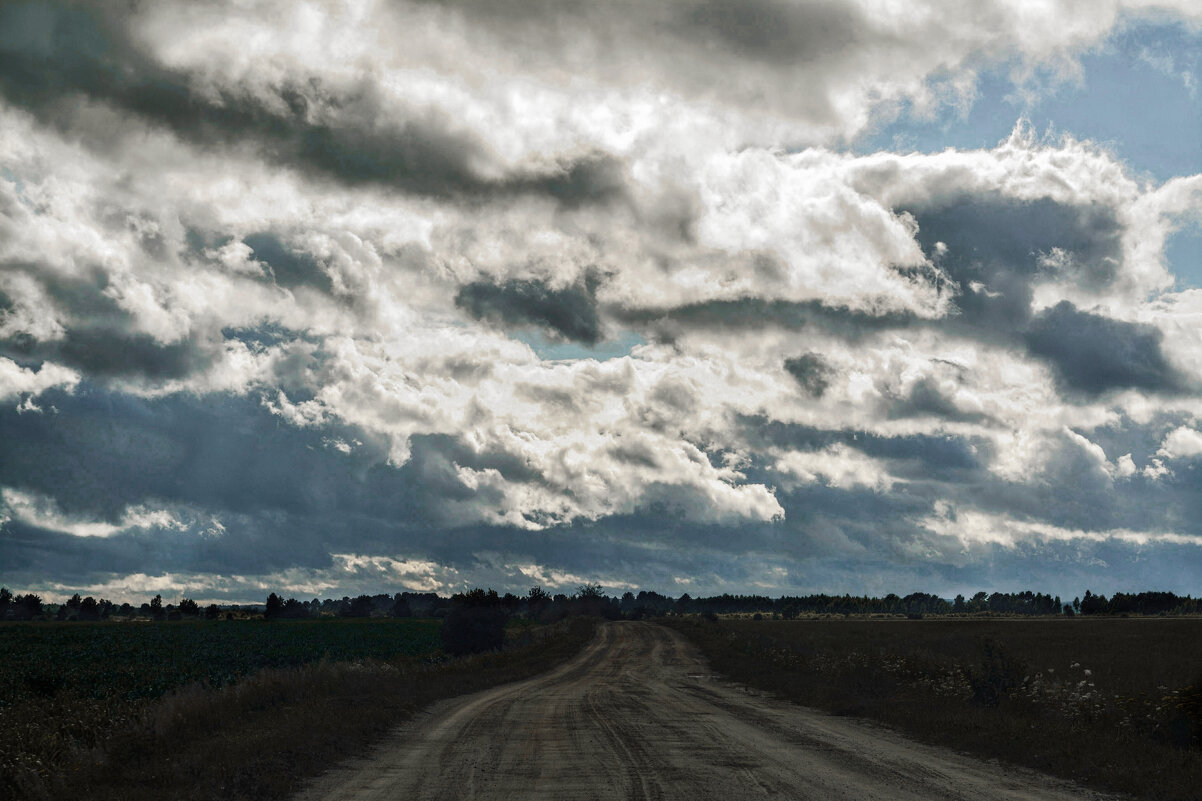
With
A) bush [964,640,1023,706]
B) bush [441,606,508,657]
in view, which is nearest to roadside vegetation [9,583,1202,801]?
bush [964,640,1023,706]

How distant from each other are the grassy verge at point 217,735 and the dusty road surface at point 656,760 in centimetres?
105

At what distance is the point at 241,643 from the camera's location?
81.9 meters

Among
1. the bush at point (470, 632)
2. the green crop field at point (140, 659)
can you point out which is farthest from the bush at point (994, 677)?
the bush at point (470, 632)

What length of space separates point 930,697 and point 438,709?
15.7m

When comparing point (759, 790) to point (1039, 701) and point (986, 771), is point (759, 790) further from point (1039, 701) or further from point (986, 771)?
point (1039, 701)

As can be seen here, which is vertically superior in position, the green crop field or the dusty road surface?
the dusty road surface

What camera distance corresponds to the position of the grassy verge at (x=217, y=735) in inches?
549

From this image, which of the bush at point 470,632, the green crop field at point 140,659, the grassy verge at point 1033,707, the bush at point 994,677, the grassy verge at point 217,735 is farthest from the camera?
the bush at point 470,632

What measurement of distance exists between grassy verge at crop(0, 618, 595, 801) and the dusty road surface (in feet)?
3.45

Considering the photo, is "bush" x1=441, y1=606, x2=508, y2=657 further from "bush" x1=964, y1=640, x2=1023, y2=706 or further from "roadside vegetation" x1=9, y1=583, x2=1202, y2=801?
"bush" x1=964, y1=640, x2=1023, y2=706

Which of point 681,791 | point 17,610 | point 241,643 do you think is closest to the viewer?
point 681,791

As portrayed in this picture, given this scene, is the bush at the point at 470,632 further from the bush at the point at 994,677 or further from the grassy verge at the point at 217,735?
the bush at the point at 994,677

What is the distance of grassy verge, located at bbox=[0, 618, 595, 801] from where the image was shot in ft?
45.8

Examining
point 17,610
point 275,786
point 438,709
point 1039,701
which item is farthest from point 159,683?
point 17,610
